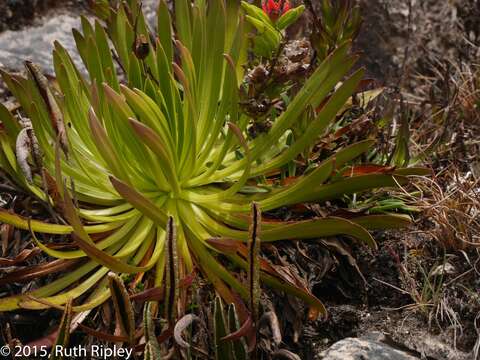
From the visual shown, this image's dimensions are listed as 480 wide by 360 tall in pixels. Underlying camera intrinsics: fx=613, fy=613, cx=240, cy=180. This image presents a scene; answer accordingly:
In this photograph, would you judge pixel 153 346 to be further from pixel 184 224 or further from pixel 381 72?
pixel 381 72

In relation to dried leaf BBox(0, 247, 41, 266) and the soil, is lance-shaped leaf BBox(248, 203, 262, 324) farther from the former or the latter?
the soil

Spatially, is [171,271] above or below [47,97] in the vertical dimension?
below

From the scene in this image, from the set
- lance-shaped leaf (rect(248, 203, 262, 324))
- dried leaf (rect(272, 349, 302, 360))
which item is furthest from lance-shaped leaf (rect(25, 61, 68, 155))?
dried leaf (rect(272, 349, 302, 360))

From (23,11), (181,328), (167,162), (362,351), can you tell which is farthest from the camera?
(23,11)

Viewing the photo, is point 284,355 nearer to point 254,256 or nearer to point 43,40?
point 254,256

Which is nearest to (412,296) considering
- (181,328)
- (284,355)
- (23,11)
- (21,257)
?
(284,355)

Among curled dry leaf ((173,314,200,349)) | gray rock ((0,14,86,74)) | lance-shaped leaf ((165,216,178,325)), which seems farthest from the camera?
gray rock ((0,14,86,74))
